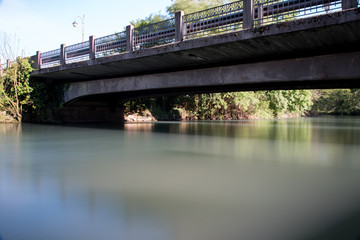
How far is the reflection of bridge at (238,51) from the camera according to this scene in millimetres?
7316

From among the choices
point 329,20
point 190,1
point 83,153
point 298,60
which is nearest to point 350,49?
point 298,60

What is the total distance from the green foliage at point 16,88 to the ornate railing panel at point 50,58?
1125 mm

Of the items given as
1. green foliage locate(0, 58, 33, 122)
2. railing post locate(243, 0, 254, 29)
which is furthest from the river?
green foliage locate(0, 58, 33, 122)

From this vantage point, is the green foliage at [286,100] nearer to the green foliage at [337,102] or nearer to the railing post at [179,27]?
the green foliage at [337,102]

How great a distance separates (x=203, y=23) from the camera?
9.55 metres

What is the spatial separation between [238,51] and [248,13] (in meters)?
1.31

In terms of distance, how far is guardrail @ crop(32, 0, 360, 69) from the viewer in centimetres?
773

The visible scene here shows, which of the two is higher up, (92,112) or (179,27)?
(179,27)

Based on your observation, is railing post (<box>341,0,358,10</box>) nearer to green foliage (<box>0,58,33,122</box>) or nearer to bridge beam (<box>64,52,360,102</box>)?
bridge beam (<box>64,52,360,102</box>)

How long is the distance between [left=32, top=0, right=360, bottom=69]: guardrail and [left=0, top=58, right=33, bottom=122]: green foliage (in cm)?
435

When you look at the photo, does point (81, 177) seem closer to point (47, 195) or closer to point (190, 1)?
point (47, 195)

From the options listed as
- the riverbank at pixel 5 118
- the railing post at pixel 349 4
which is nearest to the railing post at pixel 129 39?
the railing post at pixel 349 4

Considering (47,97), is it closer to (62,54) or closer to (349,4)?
(62,54)

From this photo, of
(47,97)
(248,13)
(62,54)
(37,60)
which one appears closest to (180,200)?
(248,13)
